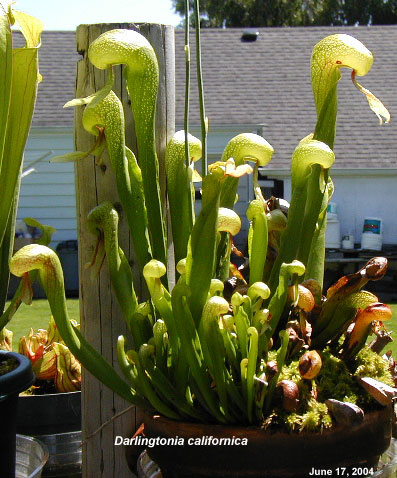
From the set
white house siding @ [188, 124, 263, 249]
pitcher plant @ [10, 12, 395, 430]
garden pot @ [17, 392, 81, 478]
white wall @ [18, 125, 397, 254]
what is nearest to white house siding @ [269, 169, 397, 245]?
white wall @ [18, 125, 397, 254]

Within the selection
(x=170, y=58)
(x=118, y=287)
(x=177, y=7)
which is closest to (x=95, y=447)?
(x=118, y=287)

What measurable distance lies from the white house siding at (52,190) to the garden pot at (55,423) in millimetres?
8261

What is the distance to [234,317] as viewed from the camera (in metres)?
1.06

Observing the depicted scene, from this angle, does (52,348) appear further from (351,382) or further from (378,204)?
(378,204)

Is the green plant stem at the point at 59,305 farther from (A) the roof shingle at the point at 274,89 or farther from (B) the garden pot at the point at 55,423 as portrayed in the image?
(A) the roof shingle at the point at 274,89

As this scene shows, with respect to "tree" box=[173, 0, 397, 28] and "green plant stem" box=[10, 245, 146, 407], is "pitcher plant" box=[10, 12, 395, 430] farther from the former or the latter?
"tree" box=[173, 0, 397, 28]

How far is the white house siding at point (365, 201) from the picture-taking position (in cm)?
939

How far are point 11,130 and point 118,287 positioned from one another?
37cm

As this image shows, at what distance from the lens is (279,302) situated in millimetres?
1104

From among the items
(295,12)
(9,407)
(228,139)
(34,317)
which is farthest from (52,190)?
(295,12)

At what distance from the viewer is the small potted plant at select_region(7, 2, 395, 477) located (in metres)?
1.03

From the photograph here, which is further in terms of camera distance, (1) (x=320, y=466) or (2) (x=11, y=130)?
(2) (x=11, y=130)

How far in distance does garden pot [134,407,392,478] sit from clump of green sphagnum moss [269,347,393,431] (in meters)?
0.02

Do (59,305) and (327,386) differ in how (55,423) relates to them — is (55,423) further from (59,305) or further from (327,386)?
(327,386)
